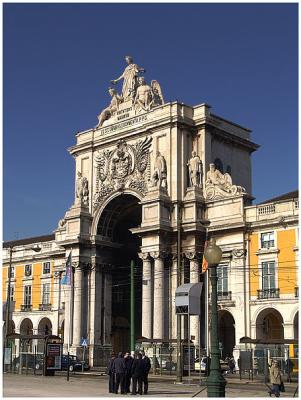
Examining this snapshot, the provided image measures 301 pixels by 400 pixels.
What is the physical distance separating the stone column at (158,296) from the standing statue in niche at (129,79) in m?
17.6

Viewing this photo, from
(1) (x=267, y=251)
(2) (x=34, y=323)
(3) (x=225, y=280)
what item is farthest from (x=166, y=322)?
(2) (x=34, y=323)

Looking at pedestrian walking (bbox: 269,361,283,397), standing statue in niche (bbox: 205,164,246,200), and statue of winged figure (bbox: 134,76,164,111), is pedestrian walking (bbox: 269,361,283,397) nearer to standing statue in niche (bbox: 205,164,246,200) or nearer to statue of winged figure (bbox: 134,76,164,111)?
standing statue in niche (bbox: 205,164,246,200)

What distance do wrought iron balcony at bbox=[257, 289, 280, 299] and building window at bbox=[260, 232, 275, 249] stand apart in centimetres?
356

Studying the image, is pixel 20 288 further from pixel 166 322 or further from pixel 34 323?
pixel 166 322

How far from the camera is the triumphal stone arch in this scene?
5956cm

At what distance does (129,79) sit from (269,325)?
28.1 metres

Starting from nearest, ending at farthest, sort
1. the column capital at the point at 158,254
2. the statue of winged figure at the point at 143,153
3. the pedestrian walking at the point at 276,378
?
the pedestrian walking at the point at 276,378 → the column capital at the point at 158,254 → the statue of winged figure at the point at 143,153

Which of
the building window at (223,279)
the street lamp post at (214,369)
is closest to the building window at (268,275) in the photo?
the building window at (223,279)

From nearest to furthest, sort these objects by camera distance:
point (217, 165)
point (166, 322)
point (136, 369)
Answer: point (136, 369), point (166, 322), point (217, 165)

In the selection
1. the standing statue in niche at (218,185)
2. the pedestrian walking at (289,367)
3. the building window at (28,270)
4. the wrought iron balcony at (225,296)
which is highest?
the standing statue in niche at (218,185)

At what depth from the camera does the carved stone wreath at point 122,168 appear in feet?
213

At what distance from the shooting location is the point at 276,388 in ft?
93.8

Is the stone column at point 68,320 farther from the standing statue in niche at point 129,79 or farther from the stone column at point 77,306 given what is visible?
the standing statue in niche at point 129,79

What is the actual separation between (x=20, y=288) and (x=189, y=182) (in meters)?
28.8
